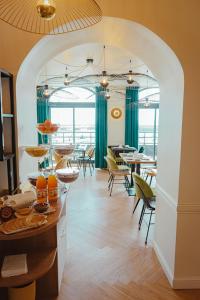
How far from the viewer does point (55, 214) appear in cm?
169

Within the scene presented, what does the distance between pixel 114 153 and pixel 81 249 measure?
4.66 m

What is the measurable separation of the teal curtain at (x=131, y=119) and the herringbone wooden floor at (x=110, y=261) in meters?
4.06

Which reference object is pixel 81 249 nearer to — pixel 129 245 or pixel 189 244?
pixel 129 245

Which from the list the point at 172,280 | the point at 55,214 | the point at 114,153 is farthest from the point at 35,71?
the point at 114,153

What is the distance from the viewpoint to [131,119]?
7.95 meters

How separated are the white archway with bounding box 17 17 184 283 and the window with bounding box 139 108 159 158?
5.89 m

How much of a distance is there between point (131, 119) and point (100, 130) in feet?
3.94

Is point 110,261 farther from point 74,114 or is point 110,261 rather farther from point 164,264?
point 74,114

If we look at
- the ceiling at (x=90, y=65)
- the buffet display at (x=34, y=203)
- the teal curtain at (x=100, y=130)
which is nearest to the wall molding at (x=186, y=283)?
the buffet display at (x=34, y=203)

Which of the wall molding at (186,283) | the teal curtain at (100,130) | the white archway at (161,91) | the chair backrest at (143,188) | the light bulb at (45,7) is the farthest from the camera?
the teal curtain at (100,130)

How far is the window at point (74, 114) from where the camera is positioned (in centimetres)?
811

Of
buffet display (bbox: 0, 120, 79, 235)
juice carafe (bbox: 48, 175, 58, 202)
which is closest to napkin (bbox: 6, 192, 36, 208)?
buffet display (bbox: 0, 120, 79, 235)

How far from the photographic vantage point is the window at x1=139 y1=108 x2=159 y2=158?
8438 millimetres

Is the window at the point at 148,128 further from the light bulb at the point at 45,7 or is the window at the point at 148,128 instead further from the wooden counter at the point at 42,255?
the light bulb at the point at 45,7
